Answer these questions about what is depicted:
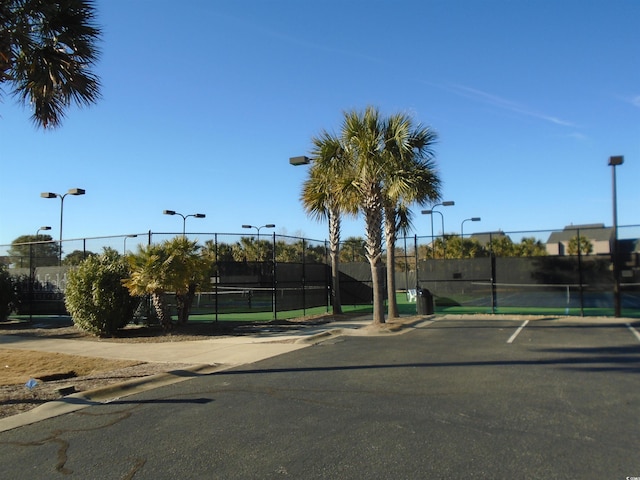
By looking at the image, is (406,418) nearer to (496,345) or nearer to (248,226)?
(496,345)

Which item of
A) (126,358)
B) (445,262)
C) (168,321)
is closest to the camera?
(126,358)

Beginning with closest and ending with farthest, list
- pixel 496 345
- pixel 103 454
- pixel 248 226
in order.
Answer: pixel 103 454 < pixel 496 345 < pixel 248 226

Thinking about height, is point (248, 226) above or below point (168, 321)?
above

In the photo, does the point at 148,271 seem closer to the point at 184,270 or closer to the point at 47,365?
the point at 184,270

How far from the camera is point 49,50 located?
954cm

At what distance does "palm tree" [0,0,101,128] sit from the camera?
8922mm

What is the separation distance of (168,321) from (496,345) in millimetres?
9334

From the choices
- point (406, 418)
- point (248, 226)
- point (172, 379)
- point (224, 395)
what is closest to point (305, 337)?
point (172, 379)

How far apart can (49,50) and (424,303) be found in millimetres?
15286

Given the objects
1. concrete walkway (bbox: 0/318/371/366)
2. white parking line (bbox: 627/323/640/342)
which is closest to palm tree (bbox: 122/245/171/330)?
concrete walkway (bbox: 0/318/371/366)

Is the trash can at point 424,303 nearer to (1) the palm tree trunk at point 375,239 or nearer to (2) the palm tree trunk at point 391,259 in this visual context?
(2) the palm tree trunk at point 391,259

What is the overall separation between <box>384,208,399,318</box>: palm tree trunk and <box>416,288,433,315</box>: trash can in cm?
204

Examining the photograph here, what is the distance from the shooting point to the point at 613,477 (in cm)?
418

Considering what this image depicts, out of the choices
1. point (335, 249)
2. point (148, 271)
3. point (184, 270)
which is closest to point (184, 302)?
point (184, 270)
